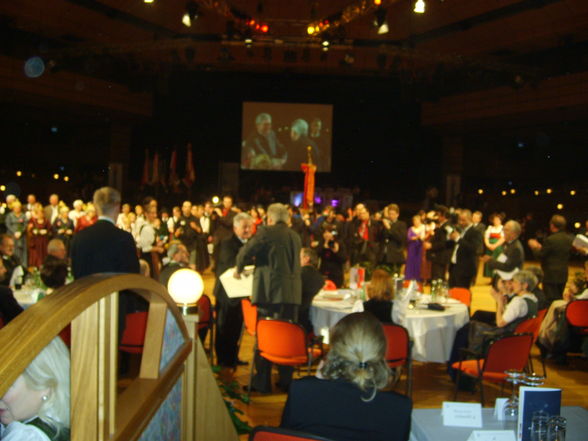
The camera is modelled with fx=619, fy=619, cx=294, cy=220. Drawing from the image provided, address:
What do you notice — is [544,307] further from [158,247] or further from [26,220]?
[26,220]

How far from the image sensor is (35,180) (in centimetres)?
1934

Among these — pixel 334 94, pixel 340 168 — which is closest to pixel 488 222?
pixel 340 168

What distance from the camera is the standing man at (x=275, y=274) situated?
5023 millimetres

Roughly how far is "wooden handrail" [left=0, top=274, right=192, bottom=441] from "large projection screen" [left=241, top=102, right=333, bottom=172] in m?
16.0

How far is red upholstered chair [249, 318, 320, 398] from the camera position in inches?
181

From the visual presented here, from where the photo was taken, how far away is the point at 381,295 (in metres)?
4.71

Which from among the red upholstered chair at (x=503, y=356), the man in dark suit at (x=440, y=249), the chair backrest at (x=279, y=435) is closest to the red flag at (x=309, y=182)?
the man in dark suit at (x=440, y=249)

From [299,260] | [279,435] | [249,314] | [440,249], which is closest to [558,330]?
[299,260]

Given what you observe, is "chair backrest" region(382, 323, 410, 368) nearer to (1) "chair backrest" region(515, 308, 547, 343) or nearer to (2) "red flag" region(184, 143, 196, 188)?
(1) "chair backrest" region(515, 308, 547, 343)

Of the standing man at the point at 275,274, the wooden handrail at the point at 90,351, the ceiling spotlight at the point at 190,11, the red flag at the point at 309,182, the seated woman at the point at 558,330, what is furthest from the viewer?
the red flag at the point at 309,182

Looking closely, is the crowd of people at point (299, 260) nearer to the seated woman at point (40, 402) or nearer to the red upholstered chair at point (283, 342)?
the red upholstered chair at point (283, 342)

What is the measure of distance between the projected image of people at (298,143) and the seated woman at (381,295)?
13.1 m

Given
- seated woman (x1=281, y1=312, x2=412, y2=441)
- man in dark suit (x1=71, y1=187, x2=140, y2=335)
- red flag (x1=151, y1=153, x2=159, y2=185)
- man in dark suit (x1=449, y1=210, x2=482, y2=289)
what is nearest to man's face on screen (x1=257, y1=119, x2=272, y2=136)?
red flag (x1=151, y1=153, x2=159, y2=185)

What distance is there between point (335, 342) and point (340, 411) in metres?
0.26
